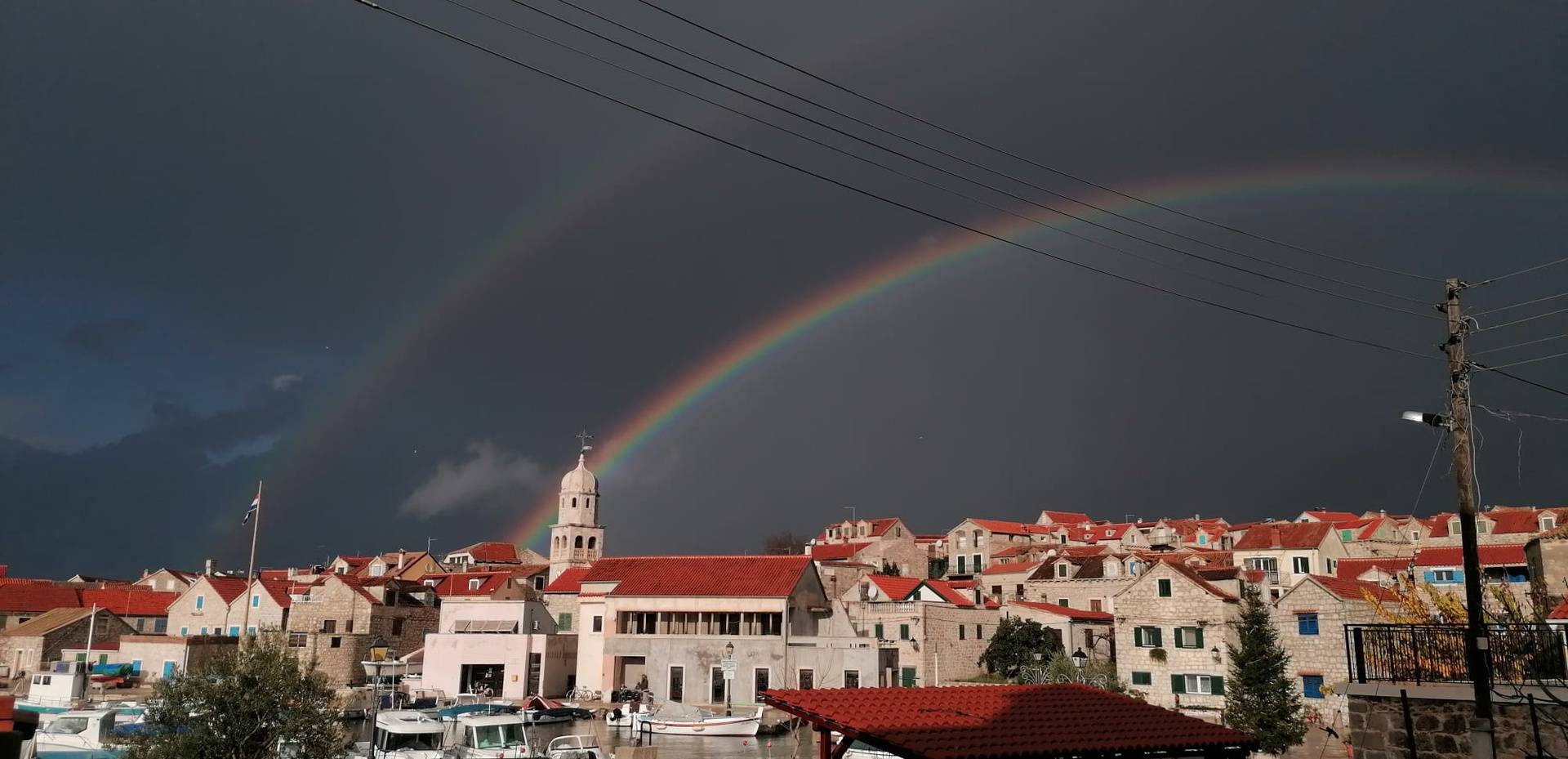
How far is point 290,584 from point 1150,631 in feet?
213

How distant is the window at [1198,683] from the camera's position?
49.8m

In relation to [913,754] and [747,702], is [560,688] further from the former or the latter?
[913,754]

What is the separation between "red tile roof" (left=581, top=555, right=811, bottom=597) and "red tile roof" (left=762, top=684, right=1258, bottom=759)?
44.0 metres

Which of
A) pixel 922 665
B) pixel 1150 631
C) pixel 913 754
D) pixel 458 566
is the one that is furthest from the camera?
pixel 458 566

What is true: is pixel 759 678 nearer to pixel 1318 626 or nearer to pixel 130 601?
pixel 1318 626

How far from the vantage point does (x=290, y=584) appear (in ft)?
278

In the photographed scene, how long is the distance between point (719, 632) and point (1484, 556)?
147 ft

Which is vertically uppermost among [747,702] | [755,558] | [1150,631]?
[755,558]

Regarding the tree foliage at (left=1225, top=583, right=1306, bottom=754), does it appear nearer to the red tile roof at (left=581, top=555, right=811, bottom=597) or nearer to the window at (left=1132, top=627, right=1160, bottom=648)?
the window at (left=1132, top=627, right=1160, bottom=648)

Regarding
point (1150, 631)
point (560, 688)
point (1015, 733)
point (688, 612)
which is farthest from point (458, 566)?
point (1015, 733)

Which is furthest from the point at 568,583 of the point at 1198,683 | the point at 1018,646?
the point at 1198,683

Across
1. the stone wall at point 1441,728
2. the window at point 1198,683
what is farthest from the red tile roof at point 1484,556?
the stone wall at point 1441,728

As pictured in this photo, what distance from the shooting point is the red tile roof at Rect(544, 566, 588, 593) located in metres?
73.6

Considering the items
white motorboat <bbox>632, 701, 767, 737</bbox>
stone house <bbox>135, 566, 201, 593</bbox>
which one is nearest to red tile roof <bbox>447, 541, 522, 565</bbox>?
stone house <bbox>135, 566, 201, 593</bbox>
